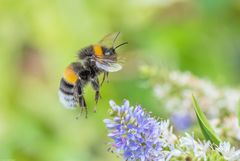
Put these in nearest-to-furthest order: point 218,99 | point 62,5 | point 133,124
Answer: point 133,124 → point 218,99 → point 62,5

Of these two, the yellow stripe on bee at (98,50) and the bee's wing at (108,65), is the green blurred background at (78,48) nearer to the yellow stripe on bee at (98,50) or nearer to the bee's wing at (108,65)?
the yellow stripe on bee at (98,50)

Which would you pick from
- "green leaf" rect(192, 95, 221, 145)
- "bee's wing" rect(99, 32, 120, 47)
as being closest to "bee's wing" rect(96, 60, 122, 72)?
"bee's wing" rect(99, 32, 120, 47)

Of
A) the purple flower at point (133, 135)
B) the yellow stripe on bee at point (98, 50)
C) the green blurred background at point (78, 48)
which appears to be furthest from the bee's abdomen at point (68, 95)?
the green blurred background at point (78, 48)

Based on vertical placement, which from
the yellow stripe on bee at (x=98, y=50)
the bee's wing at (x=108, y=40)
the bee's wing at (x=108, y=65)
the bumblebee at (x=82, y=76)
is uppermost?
the bee's wing at (x=108, y=40)

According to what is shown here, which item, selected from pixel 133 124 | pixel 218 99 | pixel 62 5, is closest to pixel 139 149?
pixel 133 124

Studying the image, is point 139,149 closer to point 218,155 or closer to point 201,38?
point 218,155

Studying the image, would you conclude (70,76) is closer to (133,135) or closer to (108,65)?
(108,65)
